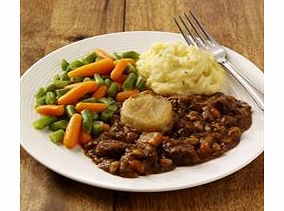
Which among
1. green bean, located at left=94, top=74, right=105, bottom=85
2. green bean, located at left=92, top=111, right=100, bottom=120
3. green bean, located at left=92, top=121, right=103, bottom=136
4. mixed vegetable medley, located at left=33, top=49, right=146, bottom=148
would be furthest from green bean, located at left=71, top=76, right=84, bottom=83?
green bean, located at left=92, top=121, right=103, bottom=136

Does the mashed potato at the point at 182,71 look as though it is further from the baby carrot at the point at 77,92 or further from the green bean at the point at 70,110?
the green bean at the point at 70,110

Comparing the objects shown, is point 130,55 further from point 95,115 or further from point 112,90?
point 95,115

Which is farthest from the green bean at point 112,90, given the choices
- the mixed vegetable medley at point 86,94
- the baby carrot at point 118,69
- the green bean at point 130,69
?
the green bean at point 130,69

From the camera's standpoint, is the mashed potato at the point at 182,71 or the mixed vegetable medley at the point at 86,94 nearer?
the mixed vegetable medley at the point at 86,94

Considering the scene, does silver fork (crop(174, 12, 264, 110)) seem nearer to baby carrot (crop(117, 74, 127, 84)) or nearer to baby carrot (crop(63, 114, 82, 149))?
baby carrot (crop(117, 74, 127, 84))

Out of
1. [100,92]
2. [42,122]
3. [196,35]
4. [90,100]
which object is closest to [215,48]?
[196,35]
